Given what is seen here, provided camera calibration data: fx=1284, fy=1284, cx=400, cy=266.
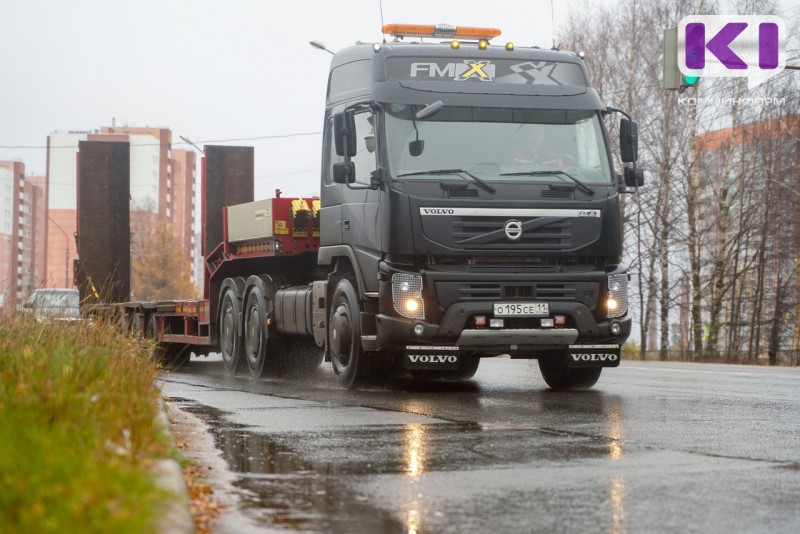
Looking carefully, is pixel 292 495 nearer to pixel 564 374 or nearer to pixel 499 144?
pixel 499 144

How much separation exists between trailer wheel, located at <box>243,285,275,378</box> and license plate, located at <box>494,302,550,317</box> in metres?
4.64

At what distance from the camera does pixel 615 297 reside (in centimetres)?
1303

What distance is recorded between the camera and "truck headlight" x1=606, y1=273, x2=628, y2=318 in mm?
12992

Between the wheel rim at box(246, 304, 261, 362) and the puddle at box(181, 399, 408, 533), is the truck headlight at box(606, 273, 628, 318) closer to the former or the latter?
the wheel rim at box(246, 304, 261, 362)

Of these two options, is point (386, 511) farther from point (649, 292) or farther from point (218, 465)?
point (649, 292)

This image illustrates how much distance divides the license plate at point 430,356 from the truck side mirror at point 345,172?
1897 mm

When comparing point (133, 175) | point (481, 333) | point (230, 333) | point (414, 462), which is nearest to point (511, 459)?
point (414, 462)

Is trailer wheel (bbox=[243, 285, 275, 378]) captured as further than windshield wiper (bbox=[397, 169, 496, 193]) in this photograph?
Yes

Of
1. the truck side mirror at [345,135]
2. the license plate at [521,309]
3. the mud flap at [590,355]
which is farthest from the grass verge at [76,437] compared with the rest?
the mud flap at [590,355]

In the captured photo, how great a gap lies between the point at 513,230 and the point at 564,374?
2274 millimetres

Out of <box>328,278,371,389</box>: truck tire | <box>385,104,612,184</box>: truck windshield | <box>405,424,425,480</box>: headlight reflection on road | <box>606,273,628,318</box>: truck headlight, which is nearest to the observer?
<box>405,424,425,480</box>: headlight reflection on road

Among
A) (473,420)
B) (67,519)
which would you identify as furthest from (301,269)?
(67,519)

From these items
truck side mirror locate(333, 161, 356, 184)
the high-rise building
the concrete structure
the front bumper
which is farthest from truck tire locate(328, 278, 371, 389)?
the high-rise building

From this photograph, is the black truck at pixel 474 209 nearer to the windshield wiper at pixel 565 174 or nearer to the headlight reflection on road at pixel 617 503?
the windshield wiper at pixel 565 174
